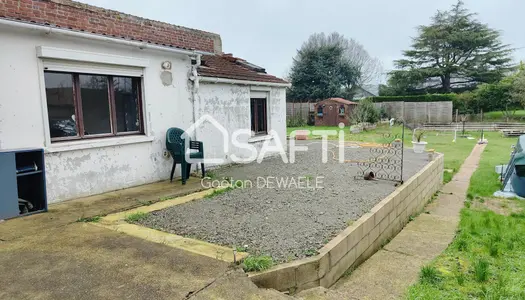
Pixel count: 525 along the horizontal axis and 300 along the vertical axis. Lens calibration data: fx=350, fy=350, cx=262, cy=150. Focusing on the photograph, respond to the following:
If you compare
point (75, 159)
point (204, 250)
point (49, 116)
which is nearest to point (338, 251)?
point (204, 250)

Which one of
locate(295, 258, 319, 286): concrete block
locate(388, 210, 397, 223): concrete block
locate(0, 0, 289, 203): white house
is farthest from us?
locate(388, 210, 397, 223): concrete block

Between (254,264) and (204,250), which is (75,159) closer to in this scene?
(204,250)

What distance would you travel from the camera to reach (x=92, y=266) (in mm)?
3639

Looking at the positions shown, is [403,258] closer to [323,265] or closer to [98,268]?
[323,265]

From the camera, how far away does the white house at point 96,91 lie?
5.74m

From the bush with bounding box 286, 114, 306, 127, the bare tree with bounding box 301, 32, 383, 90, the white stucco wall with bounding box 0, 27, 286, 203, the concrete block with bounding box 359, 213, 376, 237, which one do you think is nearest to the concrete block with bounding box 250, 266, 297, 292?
the concrete block with bounding box 359, 213, 376, 237

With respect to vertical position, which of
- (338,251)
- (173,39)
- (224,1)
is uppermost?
(224,1)

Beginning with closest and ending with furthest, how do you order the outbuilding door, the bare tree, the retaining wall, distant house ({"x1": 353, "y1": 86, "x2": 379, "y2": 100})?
the outbuilding door < the retaining wall < distant house ({"x1": 353, "y1": 86, "x2": 379, "y2": 100}) < the bare tree

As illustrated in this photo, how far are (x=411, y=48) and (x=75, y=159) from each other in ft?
158

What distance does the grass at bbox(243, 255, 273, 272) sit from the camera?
3613 mm

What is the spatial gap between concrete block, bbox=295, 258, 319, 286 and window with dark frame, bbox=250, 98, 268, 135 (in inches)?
331

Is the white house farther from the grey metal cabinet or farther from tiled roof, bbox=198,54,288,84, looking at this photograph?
the grey metal cabinet

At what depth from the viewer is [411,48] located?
1832 inches

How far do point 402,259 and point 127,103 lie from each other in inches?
246
